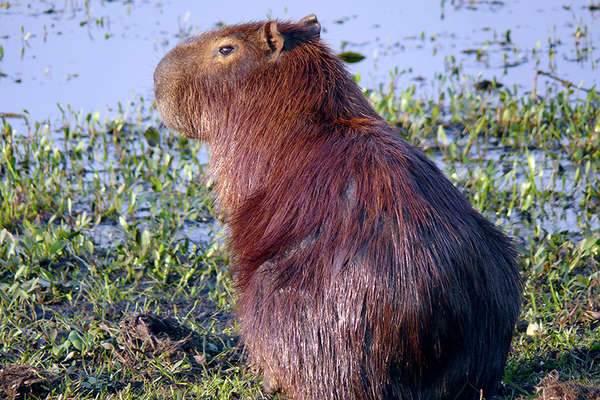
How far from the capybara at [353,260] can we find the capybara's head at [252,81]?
0.03ft

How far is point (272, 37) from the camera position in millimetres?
3135

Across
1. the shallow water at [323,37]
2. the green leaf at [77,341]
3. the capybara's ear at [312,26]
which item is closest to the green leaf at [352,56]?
the capybara's ear at [312,26]

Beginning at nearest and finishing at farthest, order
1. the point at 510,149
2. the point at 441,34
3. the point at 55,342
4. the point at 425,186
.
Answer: the point at 425,186
the point at 55,342
the point at 510,149
the point at 441,34

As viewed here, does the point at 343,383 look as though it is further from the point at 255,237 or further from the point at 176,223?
the point at 176,223

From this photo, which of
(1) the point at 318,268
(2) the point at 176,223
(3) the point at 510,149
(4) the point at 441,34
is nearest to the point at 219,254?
(2) the point at 176,223

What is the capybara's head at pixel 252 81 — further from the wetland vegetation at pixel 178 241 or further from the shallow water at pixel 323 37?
the shallow water at pixel 323 37

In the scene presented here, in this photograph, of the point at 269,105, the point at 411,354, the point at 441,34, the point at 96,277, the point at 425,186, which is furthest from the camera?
the point at 441,34

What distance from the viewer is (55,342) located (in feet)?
11.0

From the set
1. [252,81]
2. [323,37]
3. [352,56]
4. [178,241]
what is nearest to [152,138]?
[178,241]

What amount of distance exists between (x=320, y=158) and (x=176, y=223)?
182cm

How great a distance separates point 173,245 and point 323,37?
11.4 ft

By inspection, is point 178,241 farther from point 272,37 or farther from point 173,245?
point 272,37

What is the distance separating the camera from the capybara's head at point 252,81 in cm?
301

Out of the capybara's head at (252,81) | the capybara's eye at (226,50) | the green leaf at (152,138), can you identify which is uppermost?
the capybara's eye at (226,50)
